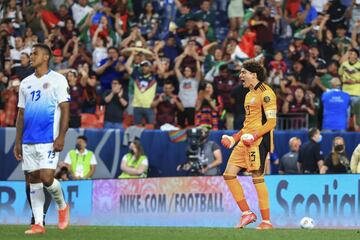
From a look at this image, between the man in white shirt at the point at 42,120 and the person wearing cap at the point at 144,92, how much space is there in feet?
Result: 35.6

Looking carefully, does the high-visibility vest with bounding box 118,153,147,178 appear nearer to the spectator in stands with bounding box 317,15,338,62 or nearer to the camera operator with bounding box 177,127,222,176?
the camera operator with bounding box 177,127,222,176

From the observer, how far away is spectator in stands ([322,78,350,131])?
25219 millimetres

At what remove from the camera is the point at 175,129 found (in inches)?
1005

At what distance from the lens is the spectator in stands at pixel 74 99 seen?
26141 millimetres

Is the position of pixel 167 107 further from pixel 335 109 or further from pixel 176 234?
pixel 176 234

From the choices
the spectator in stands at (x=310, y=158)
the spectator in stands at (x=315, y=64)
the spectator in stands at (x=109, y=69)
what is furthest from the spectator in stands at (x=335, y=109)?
the spectator in stands at (x=109, y=69)

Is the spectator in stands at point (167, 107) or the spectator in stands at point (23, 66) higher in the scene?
the spectator in stands at point (23, 66)

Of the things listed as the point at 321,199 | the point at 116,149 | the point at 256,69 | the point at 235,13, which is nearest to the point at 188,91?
the point at 116,149

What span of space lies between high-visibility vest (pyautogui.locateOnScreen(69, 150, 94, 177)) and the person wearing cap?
1990 millimetres

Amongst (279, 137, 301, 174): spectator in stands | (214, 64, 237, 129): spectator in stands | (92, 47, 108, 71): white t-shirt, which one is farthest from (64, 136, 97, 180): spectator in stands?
(279, 137, 301, 174): spectator in stands

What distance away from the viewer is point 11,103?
26203mm

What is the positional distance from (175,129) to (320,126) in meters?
3.30

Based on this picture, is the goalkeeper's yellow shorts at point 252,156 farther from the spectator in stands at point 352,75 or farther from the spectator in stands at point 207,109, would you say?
the spectator in stands at point 352,75

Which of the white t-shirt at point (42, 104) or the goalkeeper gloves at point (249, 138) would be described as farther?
the goalkeeper gloves at point (249, 138)
